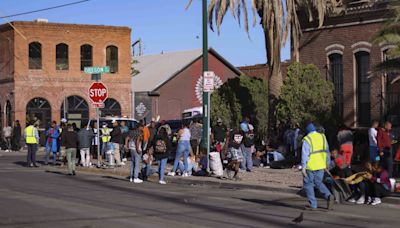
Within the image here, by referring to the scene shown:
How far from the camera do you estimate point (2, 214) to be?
12.2m

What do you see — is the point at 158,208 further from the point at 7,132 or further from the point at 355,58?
the point at 7,132

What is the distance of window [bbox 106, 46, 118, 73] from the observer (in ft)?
164

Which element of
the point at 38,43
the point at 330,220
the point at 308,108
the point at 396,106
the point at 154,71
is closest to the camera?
the point at 330,220

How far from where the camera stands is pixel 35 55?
4759cm

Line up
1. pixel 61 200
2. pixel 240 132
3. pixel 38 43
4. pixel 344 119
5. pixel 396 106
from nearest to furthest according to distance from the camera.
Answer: pixel 61 200 < pixel 240 132 < pixel 396 106 < pixel 344 119 < pixel 38 43

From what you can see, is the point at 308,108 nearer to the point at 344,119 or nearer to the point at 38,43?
the point at 344,119

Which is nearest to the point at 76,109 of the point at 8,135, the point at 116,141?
the point at 8,135

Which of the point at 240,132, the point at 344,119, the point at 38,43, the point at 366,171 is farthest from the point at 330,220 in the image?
the point at 38,43

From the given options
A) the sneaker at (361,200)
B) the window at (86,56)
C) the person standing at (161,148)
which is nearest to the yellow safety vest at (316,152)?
the sneaker at (361,200)

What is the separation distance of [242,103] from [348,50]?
16.1ft

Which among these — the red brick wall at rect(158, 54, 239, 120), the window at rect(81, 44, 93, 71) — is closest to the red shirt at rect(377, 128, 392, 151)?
the window at rect(81, 44, 93, 71)

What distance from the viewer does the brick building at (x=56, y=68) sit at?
4712 centimetres

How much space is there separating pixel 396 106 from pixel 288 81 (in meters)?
4.57

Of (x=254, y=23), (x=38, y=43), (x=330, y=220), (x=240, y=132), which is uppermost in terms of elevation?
(x=38, y=43)
